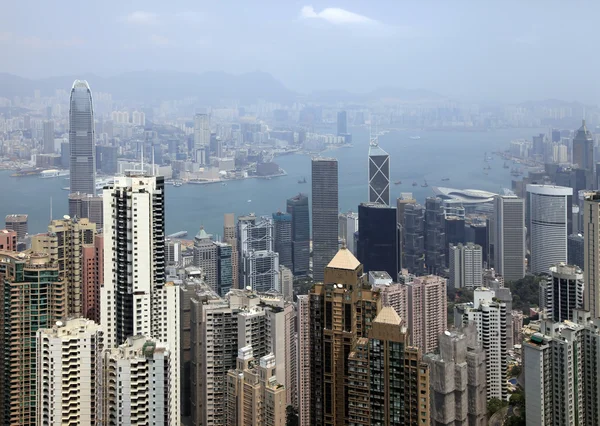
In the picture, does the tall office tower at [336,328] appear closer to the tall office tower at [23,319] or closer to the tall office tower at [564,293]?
the tall office tower at [23,319]

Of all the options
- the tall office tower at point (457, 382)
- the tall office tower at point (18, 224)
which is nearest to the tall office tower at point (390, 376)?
the tall office tower at point (457, 382)

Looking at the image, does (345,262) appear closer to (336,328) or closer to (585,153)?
(336,328)

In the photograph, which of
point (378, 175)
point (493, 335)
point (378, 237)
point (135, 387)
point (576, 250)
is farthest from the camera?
point (378, 175)

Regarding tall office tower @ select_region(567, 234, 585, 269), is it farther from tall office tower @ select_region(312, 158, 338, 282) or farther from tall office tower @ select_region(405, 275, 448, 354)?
tall office tower @ select_region(312, 158, 338, 282)

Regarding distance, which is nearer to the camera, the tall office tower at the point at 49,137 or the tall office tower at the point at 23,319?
the tall office tower at the point at 23,319

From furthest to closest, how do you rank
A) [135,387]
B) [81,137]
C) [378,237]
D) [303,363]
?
[378,237]
[81,137]
[303,363]
[135,387]

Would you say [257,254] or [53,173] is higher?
[53,173]

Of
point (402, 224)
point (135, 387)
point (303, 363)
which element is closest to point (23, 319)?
point (135, 387)
